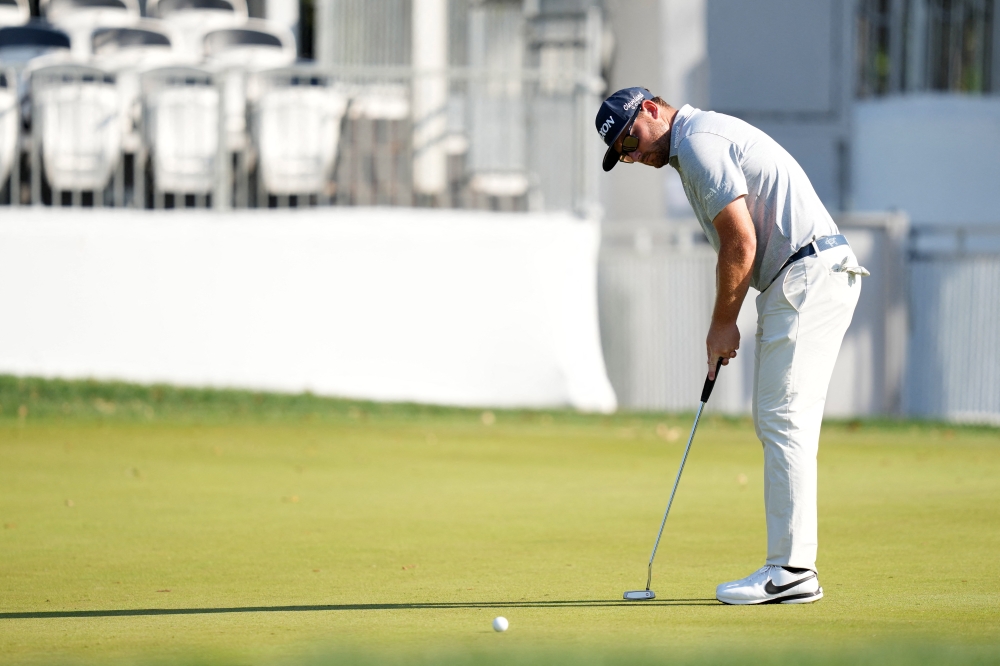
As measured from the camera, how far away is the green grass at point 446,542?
436 cm

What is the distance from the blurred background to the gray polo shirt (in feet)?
29.2

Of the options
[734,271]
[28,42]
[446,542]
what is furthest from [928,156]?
[734,271]

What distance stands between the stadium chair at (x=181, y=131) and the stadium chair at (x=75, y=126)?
0.39 m

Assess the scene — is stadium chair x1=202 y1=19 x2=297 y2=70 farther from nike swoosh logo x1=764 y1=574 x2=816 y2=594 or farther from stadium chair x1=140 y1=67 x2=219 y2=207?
nike swoosh logo x1=764 y1=574 x2=816 y2=594

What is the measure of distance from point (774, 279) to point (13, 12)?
14012mm

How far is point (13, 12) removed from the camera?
56.1 feet

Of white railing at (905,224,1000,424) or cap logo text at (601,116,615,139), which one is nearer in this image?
cap logo text at (601,116,615,139)

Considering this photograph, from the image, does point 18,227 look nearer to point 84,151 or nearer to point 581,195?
point 84,151

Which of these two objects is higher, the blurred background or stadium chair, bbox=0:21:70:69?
stadium chair, bbox=0:21:70:69

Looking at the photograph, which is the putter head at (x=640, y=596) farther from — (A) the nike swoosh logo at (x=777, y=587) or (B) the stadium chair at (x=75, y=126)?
(B) the stadium chair at (x=75, y=126)

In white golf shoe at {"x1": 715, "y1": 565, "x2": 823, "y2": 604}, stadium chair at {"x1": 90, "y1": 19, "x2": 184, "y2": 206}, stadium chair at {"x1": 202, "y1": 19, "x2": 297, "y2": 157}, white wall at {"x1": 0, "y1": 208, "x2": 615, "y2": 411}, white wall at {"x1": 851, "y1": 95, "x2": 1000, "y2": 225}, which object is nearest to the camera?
white golf shoe at {"x1": 715, "y1": 565, "x2": 823, "y2": 604}

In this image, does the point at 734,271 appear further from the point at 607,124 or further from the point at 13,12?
the point at 13,12

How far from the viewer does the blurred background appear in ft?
45.3

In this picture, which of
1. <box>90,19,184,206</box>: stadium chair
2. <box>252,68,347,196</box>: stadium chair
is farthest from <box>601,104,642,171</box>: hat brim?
<box>90,19,184,206</box>: stadium chair
